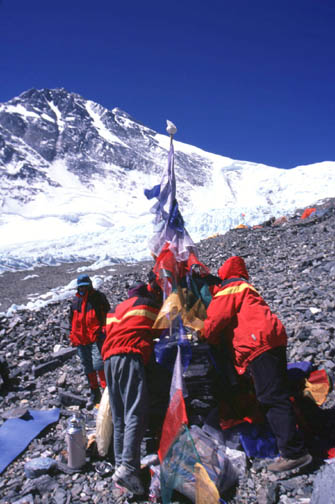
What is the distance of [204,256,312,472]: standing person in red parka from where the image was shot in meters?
2.25

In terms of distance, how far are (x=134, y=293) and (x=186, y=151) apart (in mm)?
95567

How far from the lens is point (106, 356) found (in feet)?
8.45

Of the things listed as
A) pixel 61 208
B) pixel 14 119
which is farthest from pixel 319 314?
pixel 14 119

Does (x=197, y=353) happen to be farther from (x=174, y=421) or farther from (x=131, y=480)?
(x=131, y=480)

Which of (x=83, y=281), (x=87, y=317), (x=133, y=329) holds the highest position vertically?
(x=83, y=281)

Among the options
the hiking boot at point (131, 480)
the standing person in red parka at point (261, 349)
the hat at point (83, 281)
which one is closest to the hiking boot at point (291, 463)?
the standing person in red parka at point (261, 349)

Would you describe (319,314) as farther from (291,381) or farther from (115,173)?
(115,173)

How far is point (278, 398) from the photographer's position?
7.56ft

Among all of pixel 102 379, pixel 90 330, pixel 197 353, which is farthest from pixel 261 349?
pixel 90 330

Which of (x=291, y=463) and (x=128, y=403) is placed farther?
(x=128, y=403)

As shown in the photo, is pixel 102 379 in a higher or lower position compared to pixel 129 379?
lower

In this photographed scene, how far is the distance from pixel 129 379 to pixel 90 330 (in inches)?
55.7

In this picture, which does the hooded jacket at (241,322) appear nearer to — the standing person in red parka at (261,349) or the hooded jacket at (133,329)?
the standing person in red parka at (261,349)

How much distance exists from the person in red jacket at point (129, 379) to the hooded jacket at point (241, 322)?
0.47 m
